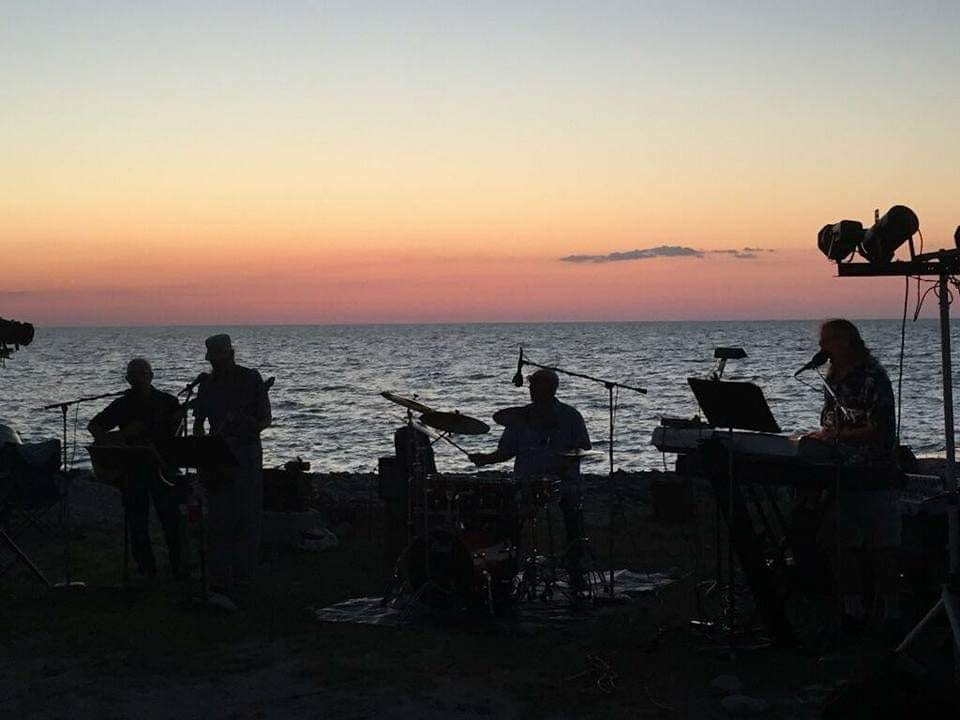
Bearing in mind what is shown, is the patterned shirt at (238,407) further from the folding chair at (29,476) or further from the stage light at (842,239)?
the stage light at (842,239)

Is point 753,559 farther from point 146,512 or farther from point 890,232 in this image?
point 146,512

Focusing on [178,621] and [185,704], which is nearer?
[185,704]

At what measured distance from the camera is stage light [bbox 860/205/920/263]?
244 inches

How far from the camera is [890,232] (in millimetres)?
6215

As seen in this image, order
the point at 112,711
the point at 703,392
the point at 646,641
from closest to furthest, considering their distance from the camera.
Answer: the point at 112,711 < the point at 703,392 < the point at 646,641

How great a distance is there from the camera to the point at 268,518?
10406 mm

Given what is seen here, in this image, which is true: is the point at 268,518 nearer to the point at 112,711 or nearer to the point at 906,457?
the point at 112,711

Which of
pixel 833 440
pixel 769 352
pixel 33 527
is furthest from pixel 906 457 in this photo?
pixel 769 352

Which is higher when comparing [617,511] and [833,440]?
[833,440]

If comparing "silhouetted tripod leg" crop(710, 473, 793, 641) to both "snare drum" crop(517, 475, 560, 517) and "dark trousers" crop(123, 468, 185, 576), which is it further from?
"dark trousers" crop(123, 468, 185, 576)

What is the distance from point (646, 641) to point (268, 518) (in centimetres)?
454

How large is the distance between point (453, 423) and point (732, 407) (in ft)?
6.25

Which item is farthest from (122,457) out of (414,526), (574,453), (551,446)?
(574,453)

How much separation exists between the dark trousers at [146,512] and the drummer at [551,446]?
257 centimetres
